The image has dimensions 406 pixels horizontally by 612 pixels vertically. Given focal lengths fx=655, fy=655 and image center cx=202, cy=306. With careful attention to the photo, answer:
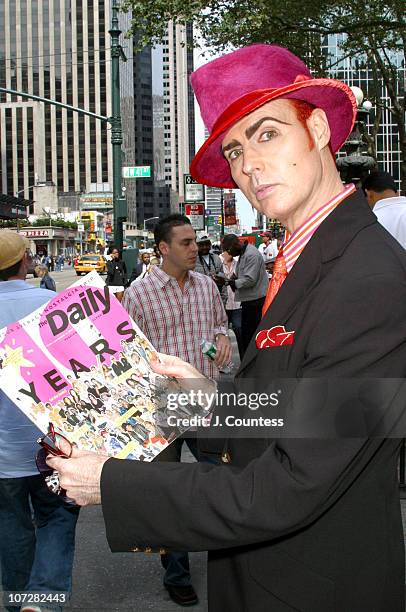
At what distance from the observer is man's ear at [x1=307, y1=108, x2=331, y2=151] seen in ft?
5.12

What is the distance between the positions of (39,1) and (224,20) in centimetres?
13753

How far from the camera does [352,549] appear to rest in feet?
4.24

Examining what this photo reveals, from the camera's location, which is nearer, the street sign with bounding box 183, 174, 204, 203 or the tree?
the tree

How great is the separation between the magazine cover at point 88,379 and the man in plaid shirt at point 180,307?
8.82ft

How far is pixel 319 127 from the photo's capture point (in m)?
1.57

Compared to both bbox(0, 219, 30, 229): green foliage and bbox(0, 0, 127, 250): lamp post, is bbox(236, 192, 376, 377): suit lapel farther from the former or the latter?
bbox(0, 219, 30, 229): green foliage

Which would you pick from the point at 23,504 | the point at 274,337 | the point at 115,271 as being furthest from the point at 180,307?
the point at 115,271

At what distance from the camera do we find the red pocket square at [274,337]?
1300 millimetres

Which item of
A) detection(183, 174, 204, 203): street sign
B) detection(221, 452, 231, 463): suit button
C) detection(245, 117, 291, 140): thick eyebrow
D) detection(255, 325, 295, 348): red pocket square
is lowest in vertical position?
detection(221, 452, 231, 463): suit button

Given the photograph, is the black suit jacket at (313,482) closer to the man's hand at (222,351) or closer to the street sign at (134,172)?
the man's hand at (222,351)

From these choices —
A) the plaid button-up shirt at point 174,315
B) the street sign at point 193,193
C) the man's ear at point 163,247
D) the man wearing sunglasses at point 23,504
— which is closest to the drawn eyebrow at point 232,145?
the man wearing sunglasses at point 23,504

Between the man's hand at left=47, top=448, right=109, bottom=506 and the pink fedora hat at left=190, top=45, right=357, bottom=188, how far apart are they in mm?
817

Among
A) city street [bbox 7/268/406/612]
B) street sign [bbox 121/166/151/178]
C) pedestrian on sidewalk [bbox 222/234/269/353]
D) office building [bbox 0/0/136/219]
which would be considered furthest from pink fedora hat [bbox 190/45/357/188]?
office building [bbox 0/0/136/219]

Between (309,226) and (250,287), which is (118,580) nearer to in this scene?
(309,226)
